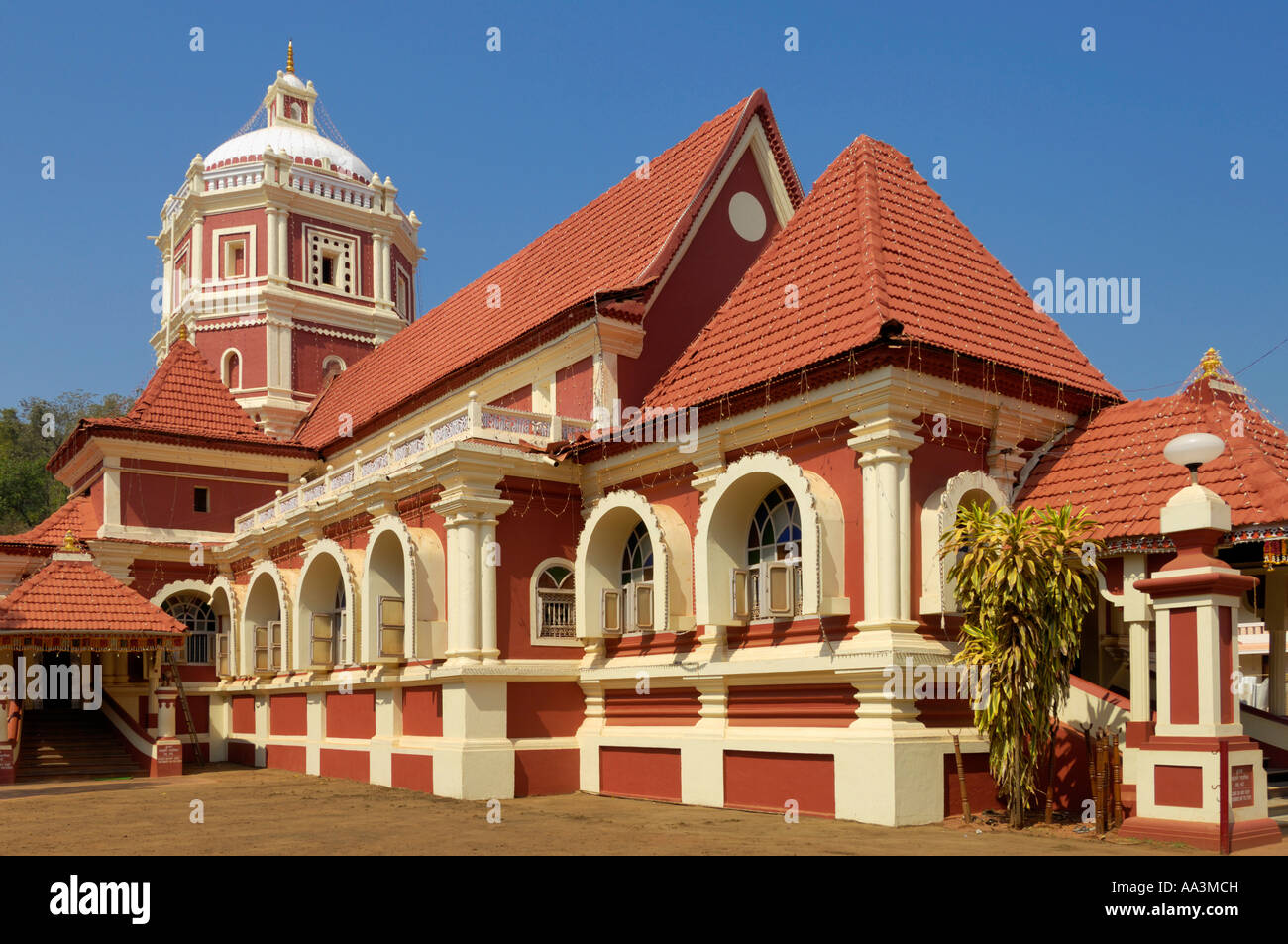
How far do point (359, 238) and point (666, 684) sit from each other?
21.3 metres

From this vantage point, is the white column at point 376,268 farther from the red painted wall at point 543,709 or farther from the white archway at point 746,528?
the white archway at point 746,528

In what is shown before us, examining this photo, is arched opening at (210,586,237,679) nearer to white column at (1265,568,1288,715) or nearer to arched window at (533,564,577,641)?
arched window at (533,564,577,641)

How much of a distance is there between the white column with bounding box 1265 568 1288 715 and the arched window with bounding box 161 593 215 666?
2135cm

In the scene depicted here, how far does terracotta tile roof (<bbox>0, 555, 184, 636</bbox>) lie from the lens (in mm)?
21641

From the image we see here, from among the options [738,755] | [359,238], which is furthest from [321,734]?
[359,238]

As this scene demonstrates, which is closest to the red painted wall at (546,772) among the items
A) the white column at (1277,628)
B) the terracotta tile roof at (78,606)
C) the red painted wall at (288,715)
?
the red painted wall at (288,715)

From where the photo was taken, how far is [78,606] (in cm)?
2239

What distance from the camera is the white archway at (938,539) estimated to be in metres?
13.2

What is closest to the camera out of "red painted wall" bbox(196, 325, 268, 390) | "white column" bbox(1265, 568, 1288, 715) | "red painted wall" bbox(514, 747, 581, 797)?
"white column" bbox(1265, 568, 1288, 715)

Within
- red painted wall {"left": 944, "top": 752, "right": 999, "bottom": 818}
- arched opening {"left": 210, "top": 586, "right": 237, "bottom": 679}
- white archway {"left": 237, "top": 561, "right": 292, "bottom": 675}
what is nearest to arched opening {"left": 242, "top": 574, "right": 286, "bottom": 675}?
white archway {"left": 237, "top": 561, "right": 292, "bottom": 675}

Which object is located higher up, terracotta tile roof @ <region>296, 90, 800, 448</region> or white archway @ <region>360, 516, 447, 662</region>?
terracotta tile roof @ <region>296, 90, 800, 448</region>

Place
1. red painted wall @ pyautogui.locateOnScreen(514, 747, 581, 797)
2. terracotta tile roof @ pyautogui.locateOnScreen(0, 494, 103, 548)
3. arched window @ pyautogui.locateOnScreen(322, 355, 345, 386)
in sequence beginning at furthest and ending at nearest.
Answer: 1. arched window @ pyautogui.locateOnScreen(322, 355, 345, 386)
2. terracotta tile roof @ pyautogui.locateOnScreen(0, 494, 103, 548)
3. red painted wall @ pyautogui.locateOnScreen(514, 747, 581, 797)

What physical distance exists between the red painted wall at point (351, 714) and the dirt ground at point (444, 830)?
1337 mm

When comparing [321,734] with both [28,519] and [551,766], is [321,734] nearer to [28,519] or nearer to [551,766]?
[551,766]
